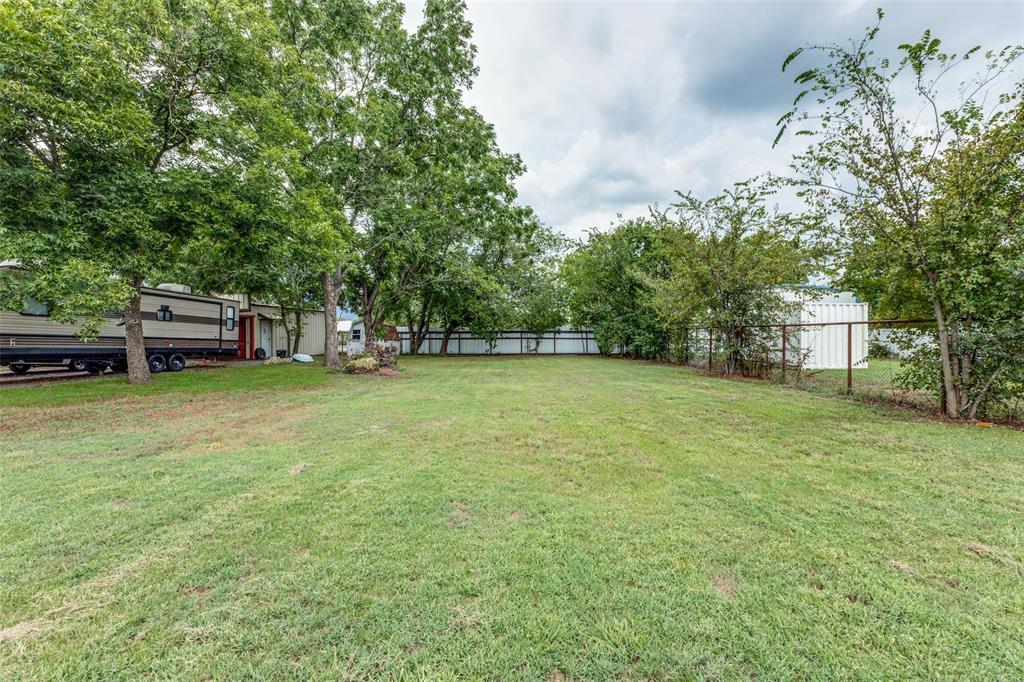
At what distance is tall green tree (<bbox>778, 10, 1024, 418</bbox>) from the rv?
11.4 meters

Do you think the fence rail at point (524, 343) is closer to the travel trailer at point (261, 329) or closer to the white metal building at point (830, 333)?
the travel trailer at point (261, 329)

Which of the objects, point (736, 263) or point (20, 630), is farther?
point (736, 263)

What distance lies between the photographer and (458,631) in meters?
1.55

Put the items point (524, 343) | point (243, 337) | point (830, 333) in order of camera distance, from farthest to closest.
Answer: point (524, 343) → point (243, 337) → point (830, 333)

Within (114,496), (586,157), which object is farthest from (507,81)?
(114,496)

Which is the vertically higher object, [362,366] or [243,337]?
[243,337]

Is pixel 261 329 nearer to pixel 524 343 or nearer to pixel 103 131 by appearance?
pixel 524 343

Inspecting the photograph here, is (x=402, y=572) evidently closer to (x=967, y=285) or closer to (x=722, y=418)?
(x=722, y=418)

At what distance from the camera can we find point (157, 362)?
36.8 feet

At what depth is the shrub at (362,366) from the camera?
10.5m

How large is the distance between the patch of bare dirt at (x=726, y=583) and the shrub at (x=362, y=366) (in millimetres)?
9827

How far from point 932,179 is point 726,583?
20.2 feet

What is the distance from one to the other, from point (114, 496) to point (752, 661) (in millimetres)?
3823

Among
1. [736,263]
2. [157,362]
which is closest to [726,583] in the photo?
[736,263]
